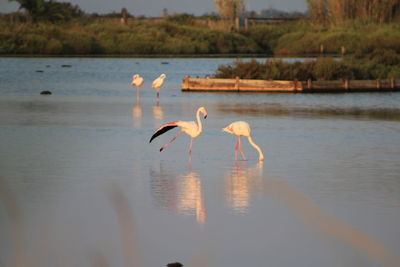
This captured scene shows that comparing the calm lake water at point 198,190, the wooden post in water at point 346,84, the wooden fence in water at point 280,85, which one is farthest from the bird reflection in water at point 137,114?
the wooden post in water at point 346,84

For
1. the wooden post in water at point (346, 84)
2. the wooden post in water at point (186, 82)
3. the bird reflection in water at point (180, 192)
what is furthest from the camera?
the wooden post in water at point (186, 82)

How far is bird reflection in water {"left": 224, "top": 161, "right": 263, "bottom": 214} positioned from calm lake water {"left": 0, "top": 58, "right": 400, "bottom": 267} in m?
0.02

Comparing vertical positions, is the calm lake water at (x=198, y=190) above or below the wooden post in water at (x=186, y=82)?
above

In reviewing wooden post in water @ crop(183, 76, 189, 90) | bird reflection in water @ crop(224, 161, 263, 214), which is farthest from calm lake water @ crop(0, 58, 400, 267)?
wooden post in water @ crop(183, 76, 189, 90)

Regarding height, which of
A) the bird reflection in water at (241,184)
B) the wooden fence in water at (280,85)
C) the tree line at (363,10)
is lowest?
the wooden fence in water at (280,85)

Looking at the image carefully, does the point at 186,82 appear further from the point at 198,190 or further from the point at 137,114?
the point at 198,190

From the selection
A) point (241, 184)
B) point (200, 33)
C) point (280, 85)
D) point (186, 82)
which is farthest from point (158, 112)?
point (200, 33)

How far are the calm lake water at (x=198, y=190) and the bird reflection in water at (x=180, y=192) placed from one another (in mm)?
24

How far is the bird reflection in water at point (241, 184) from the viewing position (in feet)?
32.3

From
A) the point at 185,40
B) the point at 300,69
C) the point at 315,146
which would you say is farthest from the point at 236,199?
the point at 185,40

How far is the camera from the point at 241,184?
1127cm

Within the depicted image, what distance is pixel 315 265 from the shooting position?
7133 millimetres

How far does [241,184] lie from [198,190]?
2.55 feet

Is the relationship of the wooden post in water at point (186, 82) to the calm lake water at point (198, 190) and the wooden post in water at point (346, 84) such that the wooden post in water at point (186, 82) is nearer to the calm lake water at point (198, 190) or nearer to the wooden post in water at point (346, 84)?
the wooden post in water at point (346, 84)
